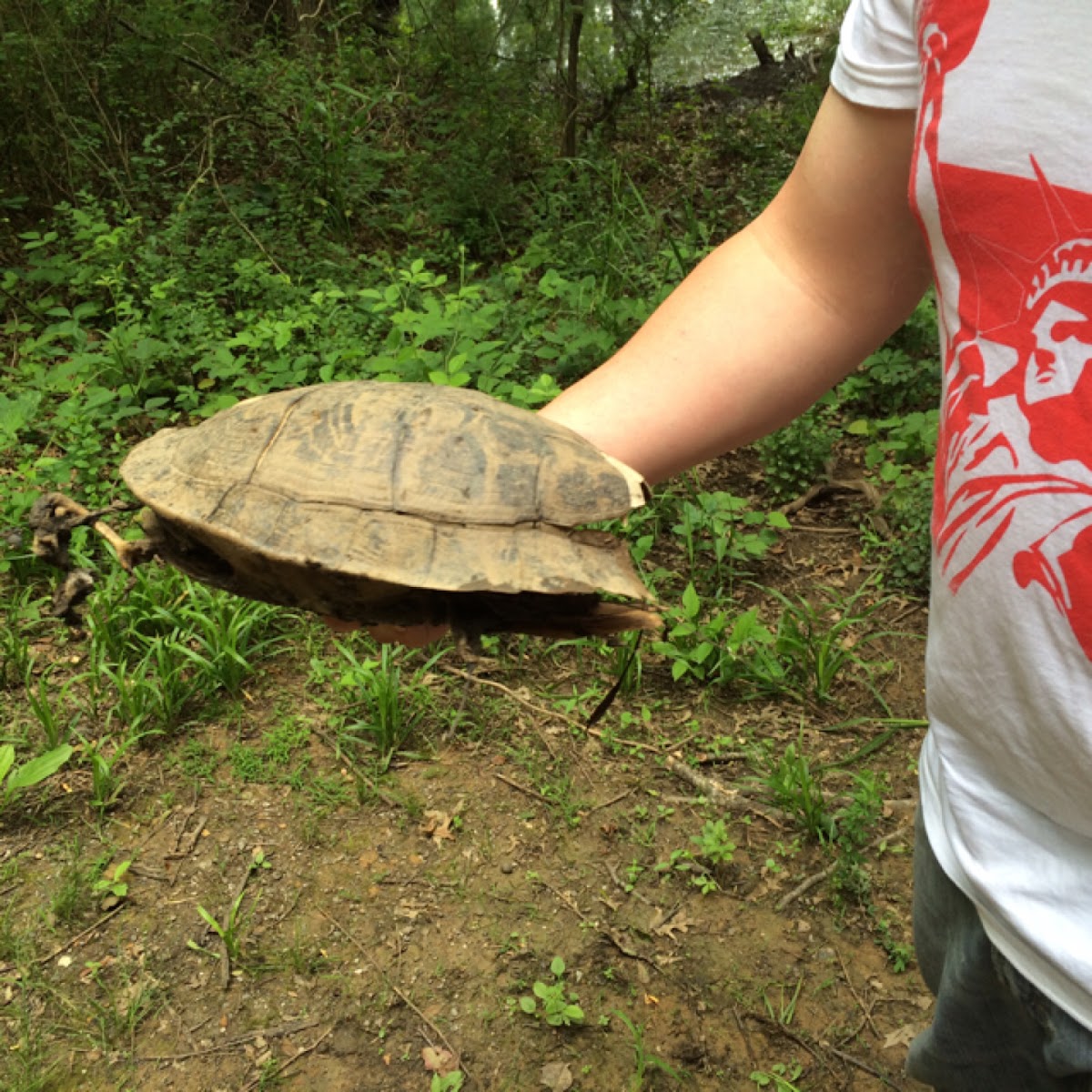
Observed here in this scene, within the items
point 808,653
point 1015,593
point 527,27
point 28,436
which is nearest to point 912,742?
point 808,653

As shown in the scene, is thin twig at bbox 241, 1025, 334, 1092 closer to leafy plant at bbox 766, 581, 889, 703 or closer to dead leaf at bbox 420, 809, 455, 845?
dead leaf at bbox 420, 809, 455, 845

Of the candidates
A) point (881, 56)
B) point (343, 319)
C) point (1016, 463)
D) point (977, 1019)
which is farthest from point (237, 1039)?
point (343, 319)

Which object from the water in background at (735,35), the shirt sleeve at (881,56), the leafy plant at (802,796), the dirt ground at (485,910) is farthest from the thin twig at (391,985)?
the water in background at (735,35)

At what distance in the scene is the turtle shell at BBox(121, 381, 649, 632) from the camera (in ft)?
4.34

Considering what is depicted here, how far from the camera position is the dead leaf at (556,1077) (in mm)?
2574

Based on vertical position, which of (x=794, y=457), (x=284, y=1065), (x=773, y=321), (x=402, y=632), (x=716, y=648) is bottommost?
(x=284, y=1065)

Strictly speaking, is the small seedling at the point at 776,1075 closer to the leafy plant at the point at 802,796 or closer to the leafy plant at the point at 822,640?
the leafy plant at the point at 802,796

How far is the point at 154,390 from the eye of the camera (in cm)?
461

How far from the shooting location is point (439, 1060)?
263 centimetres

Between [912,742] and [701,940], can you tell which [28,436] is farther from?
[912,742]

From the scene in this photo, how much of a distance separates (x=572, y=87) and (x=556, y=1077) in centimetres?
611

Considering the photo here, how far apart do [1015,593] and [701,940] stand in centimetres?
234

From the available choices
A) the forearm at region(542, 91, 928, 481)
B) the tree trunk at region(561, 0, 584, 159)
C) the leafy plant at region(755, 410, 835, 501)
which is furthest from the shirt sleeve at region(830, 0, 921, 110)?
the tree trunk at region(561, 0, 584, 159)

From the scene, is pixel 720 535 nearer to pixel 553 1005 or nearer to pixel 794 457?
pixel 794 457
